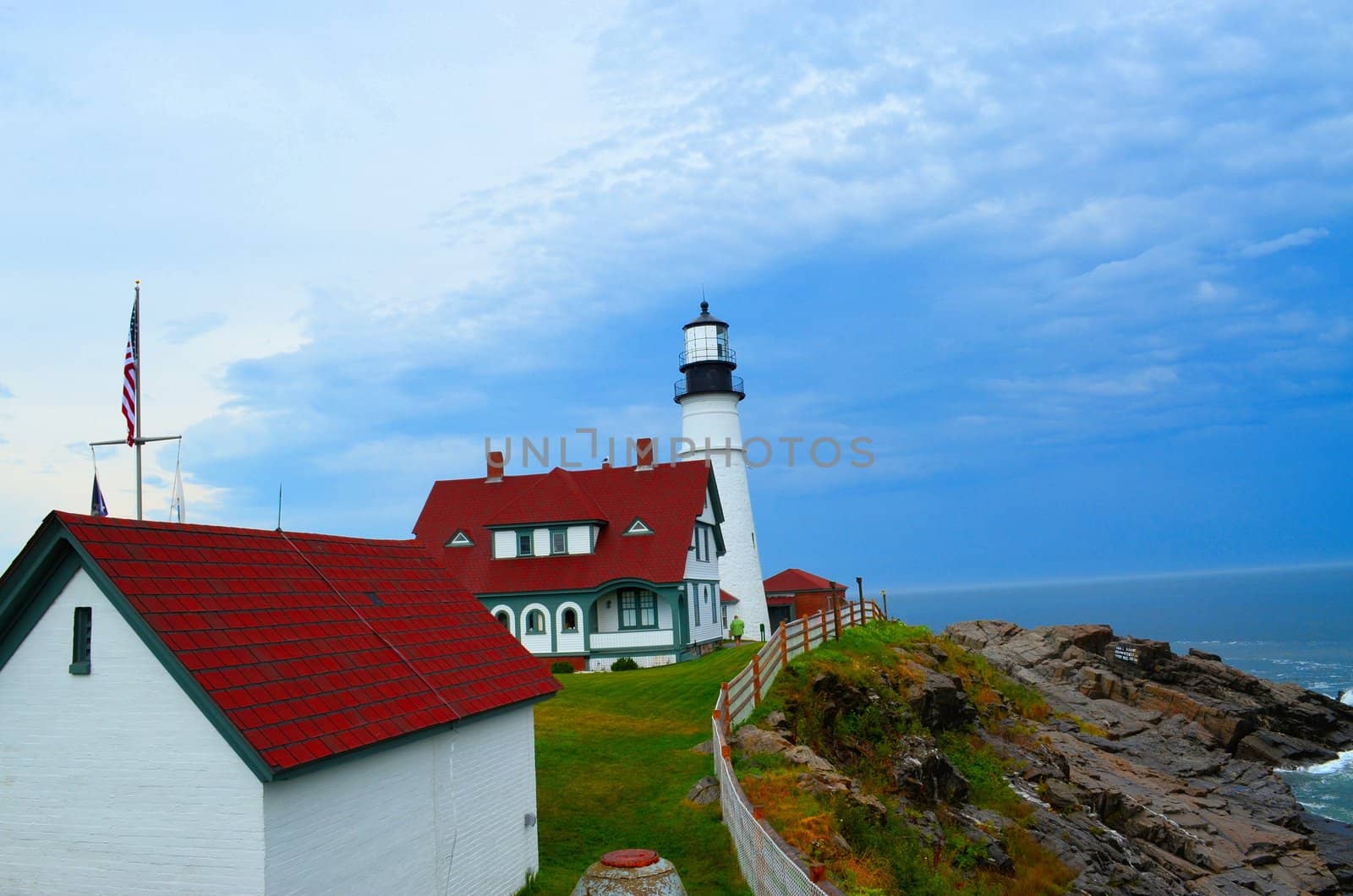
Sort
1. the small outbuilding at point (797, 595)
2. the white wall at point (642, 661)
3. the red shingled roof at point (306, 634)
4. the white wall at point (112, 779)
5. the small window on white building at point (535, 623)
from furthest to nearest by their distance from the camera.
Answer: the small outbuilding at point (797, 595), the small window on white building at point (535, 623), the white wall at point (642, 661), the red shingled roof at point (306, 634), the white wall at point (112, 779)

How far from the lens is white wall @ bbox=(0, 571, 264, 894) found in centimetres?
1028

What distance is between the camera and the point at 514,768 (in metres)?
15.6

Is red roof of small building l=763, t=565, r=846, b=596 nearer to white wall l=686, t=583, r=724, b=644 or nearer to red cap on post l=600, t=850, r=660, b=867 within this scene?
white wall l=686, t=583, r=724, b=644

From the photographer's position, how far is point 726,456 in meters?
45.5

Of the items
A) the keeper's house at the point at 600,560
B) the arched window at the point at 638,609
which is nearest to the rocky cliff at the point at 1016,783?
the keeper's house at the point at 600,560

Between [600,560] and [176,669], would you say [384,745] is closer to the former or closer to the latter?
[176,669]

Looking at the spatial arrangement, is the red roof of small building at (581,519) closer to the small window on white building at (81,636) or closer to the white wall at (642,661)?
the white wall at (642,661)

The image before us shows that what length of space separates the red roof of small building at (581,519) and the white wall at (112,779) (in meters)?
26.8

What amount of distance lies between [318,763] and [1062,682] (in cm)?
3704

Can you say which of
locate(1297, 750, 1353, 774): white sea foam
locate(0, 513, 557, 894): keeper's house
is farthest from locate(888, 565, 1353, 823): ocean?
locate(0, 513, 557, 894): keeper's house

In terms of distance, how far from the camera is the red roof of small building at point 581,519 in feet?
126

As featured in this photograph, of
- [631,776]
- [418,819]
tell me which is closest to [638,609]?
[631,776]

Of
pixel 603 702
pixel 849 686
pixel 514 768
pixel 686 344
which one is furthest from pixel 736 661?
pixel 686 344

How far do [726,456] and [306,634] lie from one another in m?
33.7
